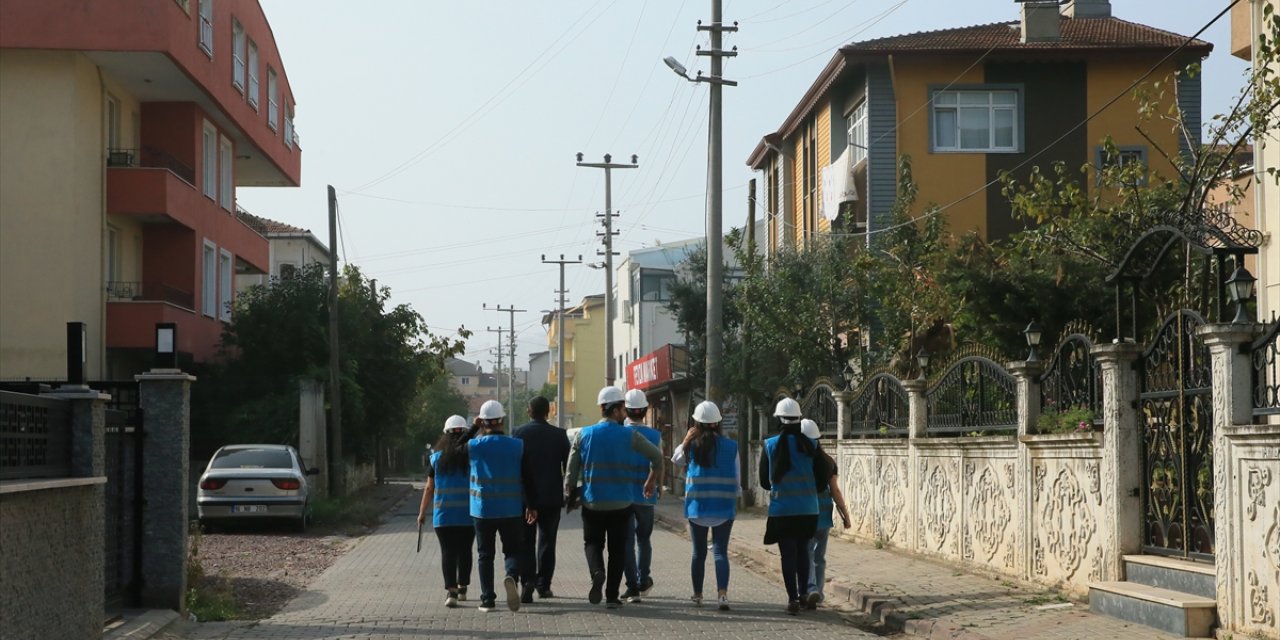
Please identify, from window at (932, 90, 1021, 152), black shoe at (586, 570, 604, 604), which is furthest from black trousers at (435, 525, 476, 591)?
window at (932, 90, 1021, 152)

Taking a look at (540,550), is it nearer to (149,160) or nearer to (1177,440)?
(1177,440)

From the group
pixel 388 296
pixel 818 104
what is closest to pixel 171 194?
pixel 388 296

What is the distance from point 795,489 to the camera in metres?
13.3

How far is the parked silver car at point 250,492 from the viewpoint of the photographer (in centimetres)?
2423

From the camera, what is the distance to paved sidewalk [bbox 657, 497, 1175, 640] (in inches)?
445

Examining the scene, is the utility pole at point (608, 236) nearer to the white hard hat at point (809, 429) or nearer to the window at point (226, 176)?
the window at point (226, 176)

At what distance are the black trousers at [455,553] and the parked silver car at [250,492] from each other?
11.3m

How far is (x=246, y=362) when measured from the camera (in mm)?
36188

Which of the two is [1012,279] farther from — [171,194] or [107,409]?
[171,194]

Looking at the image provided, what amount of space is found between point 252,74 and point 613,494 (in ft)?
93.0

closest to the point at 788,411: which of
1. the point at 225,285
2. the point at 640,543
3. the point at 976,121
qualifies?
the point at 640,543

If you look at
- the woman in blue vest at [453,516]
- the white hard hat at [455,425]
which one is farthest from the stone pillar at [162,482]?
the white hard hat at [455,425]

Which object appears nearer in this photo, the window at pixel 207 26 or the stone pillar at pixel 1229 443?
the stone pillar at pixel 1229 443

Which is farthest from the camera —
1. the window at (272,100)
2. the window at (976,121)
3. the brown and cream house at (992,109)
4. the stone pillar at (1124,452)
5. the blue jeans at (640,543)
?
the window at (272,100)
